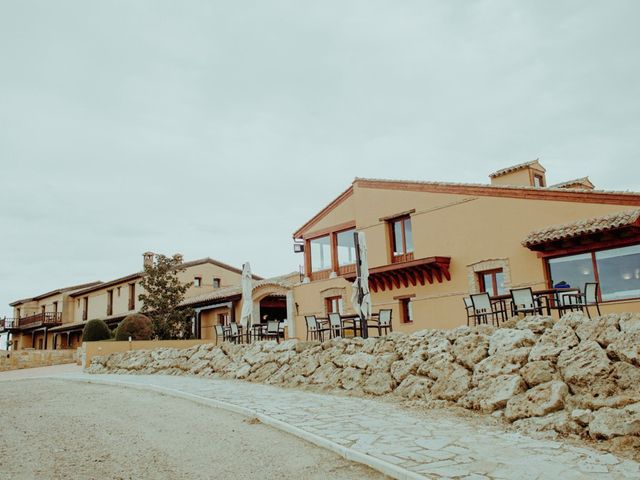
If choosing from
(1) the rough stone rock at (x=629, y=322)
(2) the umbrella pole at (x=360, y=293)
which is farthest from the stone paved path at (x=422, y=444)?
(2) the umbrella pole at (x=360, y=293)

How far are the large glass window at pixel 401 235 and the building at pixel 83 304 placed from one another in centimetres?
1345

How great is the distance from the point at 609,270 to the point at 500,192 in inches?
147

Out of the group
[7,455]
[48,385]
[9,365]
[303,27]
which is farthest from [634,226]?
[9,365]

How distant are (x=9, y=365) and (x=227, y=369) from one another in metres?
17.2

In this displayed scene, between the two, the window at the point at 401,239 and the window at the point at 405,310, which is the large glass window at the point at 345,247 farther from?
the window at the point at 405,310

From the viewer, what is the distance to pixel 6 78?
49.8ft

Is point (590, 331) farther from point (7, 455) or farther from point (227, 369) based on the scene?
point (227, 369)

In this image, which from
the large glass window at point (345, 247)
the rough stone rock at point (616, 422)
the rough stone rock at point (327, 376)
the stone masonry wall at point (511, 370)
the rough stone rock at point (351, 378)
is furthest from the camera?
the large glass window at point (345, 247)

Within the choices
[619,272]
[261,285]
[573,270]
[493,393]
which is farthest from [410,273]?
[493,393]

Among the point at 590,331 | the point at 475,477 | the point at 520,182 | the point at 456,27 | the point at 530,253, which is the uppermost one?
the point at 456,27

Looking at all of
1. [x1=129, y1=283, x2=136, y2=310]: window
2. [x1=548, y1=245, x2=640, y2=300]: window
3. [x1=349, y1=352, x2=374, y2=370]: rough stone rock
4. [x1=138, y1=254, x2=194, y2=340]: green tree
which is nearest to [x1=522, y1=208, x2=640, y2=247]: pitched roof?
[x1=548, y1=245, x2=640, y2=300]: window

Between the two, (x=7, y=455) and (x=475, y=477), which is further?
(x=7, y=455)

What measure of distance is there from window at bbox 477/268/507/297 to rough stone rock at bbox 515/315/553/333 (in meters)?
7.92

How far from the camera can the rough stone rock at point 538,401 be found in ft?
19.8
